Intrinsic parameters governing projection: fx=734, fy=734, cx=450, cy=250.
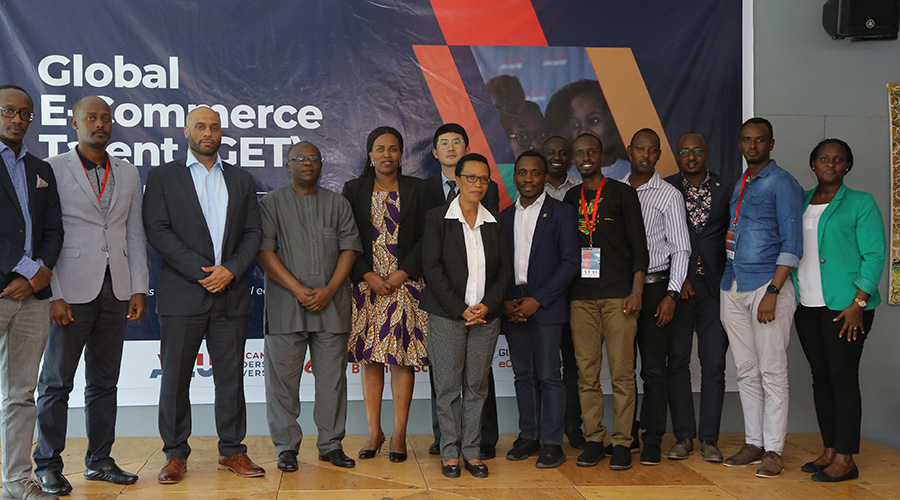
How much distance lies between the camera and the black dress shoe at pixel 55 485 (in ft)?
11.3

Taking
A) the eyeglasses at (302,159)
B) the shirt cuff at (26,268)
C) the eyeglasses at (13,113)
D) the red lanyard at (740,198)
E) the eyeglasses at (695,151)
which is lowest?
the shirt cuff at (26,268)

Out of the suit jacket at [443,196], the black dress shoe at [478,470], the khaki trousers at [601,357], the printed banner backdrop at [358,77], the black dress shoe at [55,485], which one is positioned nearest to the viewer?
the black dress shoe at [55,485]

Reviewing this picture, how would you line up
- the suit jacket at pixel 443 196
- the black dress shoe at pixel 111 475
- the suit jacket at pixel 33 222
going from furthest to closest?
the suit jacket at pixel 443 196, the black dress shoe at pixel 111 475, the suit jacket at pixel 33 222

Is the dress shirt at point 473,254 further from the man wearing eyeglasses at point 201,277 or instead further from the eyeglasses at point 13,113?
the eyeglasses at point 13,113

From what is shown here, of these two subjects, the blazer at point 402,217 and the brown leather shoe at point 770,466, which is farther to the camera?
the blazer at point 402,217

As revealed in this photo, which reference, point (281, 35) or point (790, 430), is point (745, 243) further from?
point (281, 35)

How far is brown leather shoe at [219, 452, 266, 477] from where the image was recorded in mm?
3760

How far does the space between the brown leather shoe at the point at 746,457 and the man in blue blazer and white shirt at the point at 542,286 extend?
0.97m

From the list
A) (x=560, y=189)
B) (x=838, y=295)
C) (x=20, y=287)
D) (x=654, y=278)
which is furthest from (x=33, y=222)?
(x=838, y=295)

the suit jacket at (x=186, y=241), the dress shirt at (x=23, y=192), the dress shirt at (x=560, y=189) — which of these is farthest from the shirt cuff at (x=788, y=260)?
the dress shirt at (x=23, y=192)

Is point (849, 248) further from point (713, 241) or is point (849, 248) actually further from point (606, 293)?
point (606, 293)

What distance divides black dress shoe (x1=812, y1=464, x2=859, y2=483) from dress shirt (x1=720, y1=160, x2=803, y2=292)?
1.02 m

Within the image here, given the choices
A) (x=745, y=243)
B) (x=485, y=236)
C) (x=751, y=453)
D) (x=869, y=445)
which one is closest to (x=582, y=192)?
(x=485, y=236)

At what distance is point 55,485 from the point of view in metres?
3.46
